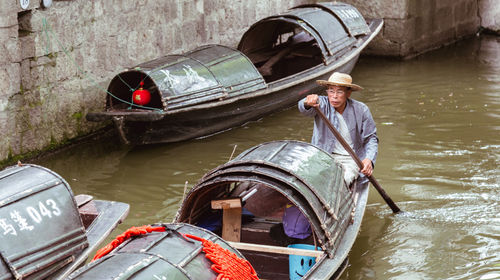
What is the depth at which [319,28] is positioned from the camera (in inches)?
428

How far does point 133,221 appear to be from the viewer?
7324 mm

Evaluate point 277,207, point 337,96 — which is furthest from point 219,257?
point 337,96

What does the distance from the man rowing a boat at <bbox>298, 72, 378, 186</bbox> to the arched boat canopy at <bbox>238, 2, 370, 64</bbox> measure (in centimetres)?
402

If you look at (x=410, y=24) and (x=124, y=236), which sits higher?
(x=124, y=236)

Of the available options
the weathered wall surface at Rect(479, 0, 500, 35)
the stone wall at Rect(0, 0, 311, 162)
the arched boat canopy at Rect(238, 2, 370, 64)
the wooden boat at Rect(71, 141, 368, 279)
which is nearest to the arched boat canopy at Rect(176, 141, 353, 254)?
the wooden boat at Rect(71, 141, 368, 279)

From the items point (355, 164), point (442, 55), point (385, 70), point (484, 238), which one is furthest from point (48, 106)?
point (442, 55)

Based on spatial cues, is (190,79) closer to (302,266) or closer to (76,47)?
(76,47)

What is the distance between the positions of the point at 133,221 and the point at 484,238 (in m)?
3.43

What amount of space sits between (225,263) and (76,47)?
18.9ft

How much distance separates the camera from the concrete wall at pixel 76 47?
862 cm

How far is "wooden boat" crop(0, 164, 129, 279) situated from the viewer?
485 cm

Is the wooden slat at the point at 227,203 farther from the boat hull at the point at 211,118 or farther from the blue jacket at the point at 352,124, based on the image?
the boat hull at the point at 211,118

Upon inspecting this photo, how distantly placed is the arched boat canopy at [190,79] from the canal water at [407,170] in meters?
0.67

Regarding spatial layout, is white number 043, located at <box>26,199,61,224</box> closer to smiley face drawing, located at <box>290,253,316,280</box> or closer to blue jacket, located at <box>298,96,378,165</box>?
smiley face drawing, located at <box>290,253,316,280</box>
